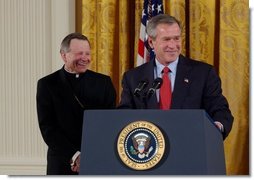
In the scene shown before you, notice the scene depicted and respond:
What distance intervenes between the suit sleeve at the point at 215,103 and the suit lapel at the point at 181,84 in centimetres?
10

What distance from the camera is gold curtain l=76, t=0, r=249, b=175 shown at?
14.5 feet

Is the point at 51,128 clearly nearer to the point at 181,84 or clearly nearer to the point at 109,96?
the point at 109,96

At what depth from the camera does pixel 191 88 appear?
2.55 meters

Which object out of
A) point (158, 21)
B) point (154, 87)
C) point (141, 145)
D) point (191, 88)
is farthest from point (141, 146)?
point (158, 21)

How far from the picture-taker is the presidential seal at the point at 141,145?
1678mm

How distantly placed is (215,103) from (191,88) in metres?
0.15

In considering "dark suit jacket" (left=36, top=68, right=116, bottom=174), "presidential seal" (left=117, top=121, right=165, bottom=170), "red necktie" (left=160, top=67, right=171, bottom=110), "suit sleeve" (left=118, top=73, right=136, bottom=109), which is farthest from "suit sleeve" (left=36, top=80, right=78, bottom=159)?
"presidential seal" (left=117, top=121, right=165, bottom=170)

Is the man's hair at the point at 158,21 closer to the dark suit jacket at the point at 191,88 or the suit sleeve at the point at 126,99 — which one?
the dark suit jacket at the point at 191,88

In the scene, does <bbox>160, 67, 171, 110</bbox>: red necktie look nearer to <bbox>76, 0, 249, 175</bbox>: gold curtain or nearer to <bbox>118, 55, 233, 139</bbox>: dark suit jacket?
<bbox>118, 55, 233, 139</bbox>: dark suit jacket

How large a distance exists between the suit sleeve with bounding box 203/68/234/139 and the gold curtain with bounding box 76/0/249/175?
1899mm

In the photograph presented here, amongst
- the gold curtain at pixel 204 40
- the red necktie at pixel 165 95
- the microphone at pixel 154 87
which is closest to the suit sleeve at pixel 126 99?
the red necktie at pixel 165 95

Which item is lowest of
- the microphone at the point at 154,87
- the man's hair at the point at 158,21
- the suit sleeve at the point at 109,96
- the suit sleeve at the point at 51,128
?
the suit sleeve at the point at 51,128

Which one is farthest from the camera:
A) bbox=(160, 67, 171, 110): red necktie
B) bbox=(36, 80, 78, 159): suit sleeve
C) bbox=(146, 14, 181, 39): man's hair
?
bbox=(36, 80, 78, 159): suit sleeve

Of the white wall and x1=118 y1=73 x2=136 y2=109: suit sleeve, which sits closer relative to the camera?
x1=118 y1=73 x2=136 y2=109: suit sleeve
